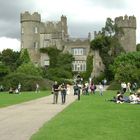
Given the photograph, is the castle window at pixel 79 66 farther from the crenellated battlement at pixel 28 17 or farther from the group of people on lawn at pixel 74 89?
the group of people on lawn at pixel 74 89

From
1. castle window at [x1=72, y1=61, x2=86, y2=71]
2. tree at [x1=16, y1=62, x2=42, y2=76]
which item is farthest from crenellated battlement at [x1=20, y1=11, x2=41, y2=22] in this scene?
tree at [x1=16, y1=62, x2=42, y2=76]

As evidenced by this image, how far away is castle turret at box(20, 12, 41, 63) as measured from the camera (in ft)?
361

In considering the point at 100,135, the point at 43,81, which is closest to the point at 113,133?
the point at 100,135

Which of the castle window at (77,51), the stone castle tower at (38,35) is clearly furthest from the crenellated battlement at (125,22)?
the stone castle tower at (38,35)

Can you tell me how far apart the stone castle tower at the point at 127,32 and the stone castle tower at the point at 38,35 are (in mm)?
13282

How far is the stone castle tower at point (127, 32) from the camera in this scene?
10688 centimetres

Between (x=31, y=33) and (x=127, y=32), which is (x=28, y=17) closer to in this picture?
(x=31, y=33)

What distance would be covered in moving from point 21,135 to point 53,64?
88.2 meters

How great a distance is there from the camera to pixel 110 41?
9794 centimetres

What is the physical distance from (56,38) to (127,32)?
16071 mm

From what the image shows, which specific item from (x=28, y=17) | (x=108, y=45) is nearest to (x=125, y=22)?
(x=108, y=45)

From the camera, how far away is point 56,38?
109375 mm

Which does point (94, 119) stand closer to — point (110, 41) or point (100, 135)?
point (100, 135)

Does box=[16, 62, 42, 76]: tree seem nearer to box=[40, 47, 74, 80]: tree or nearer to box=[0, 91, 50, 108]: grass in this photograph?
box=[40, 47, 74, 80]: tree
